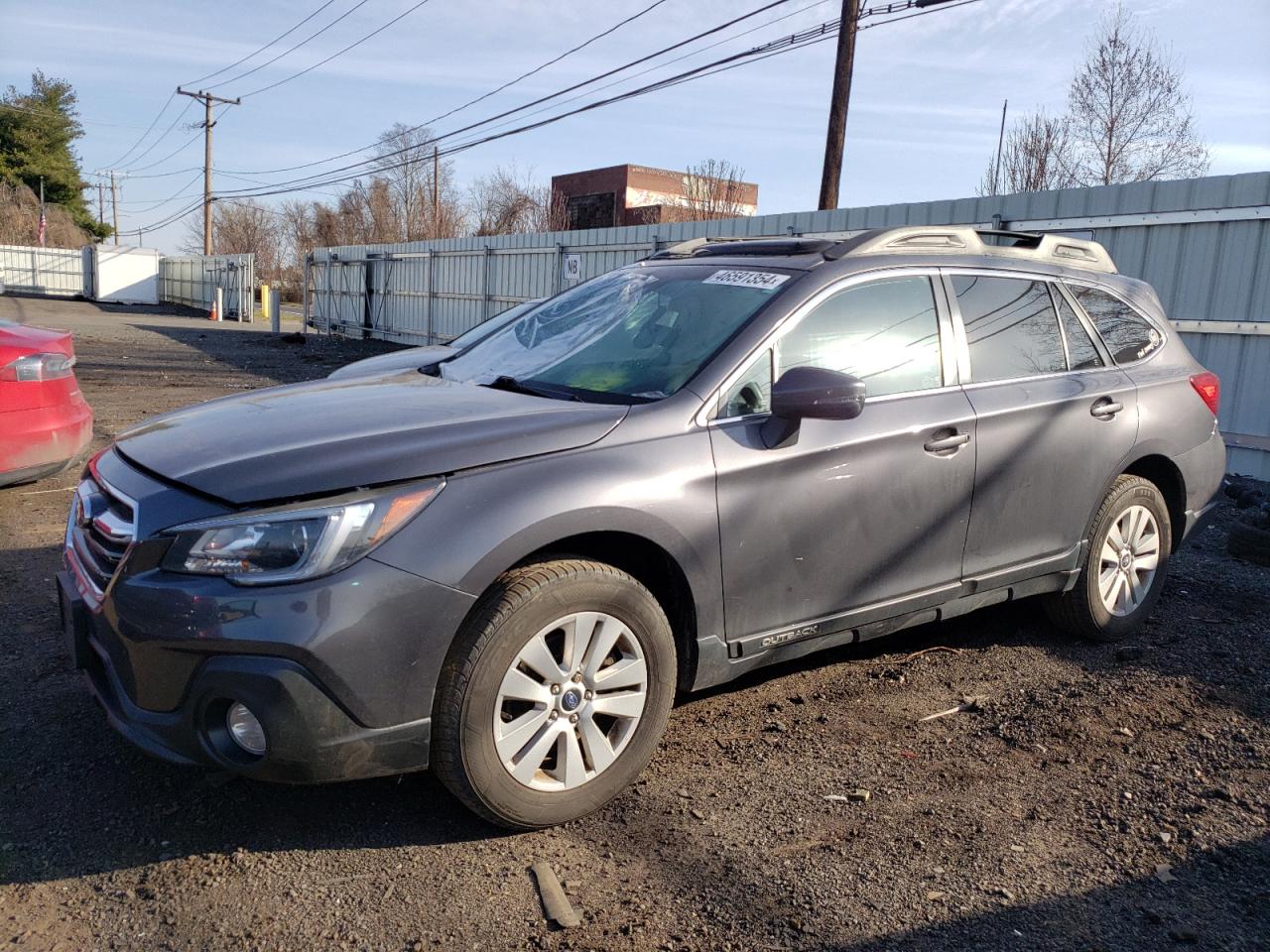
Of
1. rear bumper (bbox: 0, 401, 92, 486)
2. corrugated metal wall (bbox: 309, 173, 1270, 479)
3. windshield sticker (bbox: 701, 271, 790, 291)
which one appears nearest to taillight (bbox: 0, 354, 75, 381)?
rear bumper (bbox: 0, 401, 92, 486)

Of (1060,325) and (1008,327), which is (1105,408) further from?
(1008,327)

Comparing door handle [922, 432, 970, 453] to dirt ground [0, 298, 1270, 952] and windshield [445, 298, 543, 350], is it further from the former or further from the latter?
windshield [445, 298, 543, 350]

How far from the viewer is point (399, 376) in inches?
159

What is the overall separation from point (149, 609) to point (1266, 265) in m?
9.85

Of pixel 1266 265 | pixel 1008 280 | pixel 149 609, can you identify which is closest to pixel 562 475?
pixel 149 609

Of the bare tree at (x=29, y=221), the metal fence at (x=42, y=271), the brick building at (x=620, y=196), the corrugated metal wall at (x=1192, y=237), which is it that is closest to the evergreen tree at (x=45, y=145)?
the bare tree at (x=29, y=221)

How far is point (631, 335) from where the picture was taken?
3.78m

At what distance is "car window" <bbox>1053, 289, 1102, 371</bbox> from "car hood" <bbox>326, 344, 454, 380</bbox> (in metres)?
2.80

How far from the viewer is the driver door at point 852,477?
3.27 m

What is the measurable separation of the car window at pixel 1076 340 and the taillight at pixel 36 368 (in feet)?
19.2

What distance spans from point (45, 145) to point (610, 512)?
282ft

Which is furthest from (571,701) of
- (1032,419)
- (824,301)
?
(1032,419)

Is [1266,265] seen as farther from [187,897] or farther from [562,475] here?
[187,897]

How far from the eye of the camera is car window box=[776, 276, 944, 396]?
11.7 feet
